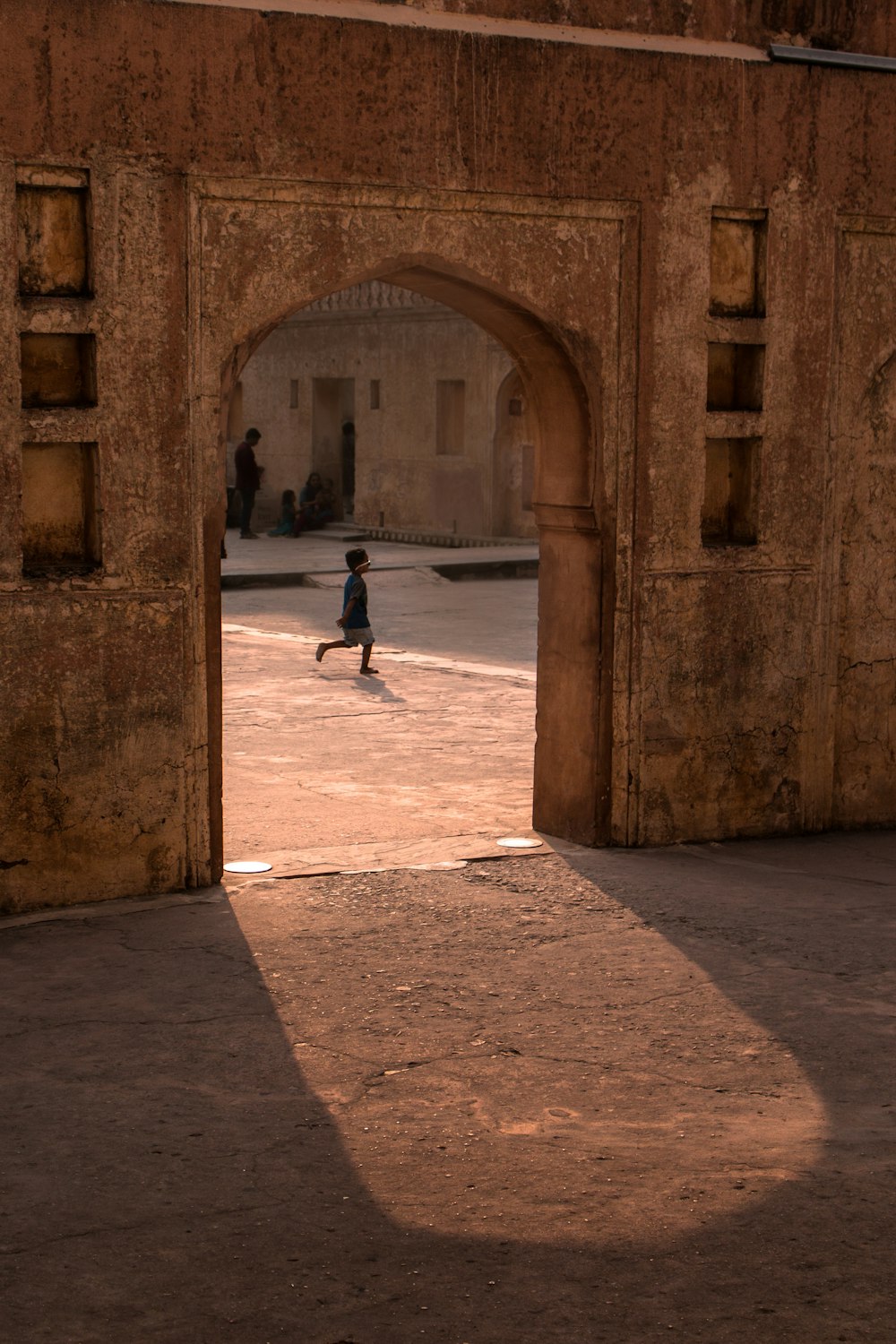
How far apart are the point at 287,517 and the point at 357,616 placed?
12484 mm

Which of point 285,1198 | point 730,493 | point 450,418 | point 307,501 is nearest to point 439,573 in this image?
point 450,418

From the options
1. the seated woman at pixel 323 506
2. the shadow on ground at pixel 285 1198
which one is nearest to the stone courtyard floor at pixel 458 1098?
the shadow on ground at pixel 285 1198

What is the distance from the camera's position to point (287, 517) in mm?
23969

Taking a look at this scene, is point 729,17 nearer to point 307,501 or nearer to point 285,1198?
point 285,1198

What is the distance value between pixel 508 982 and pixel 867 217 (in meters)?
3.52

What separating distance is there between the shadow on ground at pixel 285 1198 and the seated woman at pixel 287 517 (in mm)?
18376

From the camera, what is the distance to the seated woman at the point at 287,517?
23.8m

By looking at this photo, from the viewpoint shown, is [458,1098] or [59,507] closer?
[458,1098]

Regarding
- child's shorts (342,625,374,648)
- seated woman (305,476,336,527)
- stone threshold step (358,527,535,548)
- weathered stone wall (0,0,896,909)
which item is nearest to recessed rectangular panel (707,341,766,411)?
weathered stone wall (0,0,896,909)

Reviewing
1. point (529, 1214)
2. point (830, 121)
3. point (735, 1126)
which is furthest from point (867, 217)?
point (529, 1214)

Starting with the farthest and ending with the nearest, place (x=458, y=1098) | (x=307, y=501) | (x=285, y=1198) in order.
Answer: (x=307, y=501) → (x=458, y=1098) → (x=285, y=1198)

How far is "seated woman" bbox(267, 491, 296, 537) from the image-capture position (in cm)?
2383

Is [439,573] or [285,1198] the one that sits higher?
[439,573]

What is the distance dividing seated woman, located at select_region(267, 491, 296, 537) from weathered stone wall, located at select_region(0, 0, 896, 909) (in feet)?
55.9
